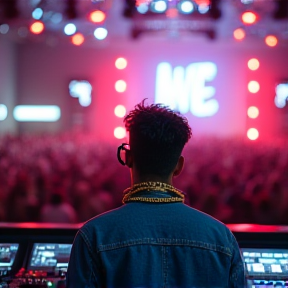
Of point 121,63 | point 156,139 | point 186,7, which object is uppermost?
point 121,63

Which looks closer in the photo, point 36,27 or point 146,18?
point 146,18

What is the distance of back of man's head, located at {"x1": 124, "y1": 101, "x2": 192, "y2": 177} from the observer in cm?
157

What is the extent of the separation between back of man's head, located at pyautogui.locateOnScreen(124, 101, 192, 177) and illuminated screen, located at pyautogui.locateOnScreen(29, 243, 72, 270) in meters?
1.04

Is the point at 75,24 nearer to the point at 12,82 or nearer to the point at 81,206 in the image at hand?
the point at 81,206

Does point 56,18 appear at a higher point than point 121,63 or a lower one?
lower

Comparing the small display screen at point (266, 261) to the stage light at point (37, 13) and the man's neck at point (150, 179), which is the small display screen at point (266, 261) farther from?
the stage light at point (37, 13)

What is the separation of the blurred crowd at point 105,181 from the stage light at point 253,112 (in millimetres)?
689

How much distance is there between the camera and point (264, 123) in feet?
43.2

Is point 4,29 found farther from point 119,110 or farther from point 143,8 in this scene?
point 143,8

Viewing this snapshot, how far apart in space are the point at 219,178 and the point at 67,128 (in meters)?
7.13

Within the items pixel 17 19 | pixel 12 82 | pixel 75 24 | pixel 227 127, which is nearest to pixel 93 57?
pixel 12 82

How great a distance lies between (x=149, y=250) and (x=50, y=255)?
43.9 inches

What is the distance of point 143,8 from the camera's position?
6.15m

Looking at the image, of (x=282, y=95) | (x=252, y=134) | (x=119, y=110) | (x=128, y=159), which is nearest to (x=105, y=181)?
(x=128, y=159)
